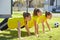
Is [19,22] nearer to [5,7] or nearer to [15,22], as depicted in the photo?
[15,22]

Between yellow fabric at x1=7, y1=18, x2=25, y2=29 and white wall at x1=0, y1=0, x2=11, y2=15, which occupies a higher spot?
white wall at x1=0, y1=0, x2=11, y2=15

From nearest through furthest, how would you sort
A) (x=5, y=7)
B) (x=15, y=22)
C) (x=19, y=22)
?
(x=19, y=22)
(x=15, y=22)
(x=5, y=7)

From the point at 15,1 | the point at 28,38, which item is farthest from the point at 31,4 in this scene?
the point at 28,38

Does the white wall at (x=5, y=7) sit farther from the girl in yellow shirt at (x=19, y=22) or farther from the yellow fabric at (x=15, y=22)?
the yellow fabric at (x=15, y=22)

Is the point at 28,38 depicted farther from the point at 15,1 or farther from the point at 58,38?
the point at 15,1

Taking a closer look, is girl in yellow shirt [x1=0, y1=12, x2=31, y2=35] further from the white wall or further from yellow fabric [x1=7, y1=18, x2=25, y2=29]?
the white wall

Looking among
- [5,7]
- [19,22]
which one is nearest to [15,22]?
[19,22]

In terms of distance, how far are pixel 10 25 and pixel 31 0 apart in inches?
1217

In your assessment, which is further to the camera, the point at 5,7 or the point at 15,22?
the point at 5,7

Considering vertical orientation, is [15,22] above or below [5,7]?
below

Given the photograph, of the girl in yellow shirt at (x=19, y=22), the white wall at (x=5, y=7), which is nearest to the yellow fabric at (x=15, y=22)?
the girl in yellow shirt at (x=19, y=22)

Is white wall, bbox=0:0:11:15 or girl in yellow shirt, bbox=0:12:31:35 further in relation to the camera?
white wall, bbox=0:0:11:15

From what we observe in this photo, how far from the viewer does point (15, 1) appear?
36.8m

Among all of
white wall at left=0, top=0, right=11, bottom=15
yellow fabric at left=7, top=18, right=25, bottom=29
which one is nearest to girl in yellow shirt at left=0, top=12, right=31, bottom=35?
yellow fabric at left=7, top=18, right=25, bottom=29
